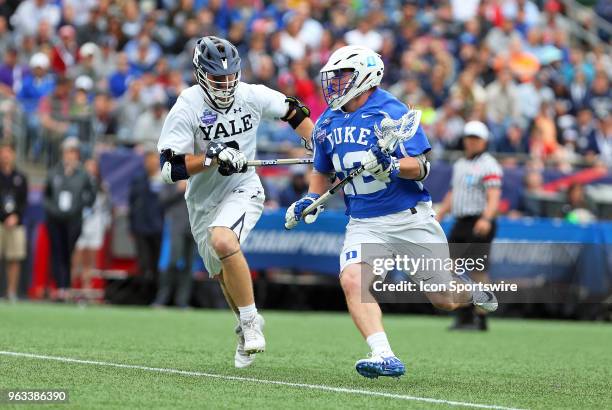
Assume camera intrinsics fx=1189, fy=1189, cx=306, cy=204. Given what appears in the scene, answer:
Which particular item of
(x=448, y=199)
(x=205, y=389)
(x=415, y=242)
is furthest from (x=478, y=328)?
(x=205, y=389)

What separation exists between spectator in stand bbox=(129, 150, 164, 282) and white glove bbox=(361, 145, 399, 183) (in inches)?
352

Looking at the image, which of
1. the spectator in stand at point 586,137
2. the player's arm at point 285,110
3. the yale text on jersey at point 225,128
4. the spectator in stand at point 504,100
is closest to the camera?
the yale text on jersey at point 225,128

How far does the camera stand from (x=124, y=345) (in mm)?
8828

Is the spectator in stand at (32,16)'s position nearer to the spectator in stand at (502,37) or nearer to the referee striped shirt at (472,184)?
the spectator in stand at (502,37)

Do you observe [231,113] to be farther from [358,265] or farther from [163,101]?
[163,101]

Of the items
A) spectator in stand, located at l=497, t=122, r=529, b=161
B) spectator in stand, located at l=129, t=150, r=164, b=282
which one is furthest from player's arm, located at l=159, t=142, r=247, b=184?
spectator in stand, located at l=497, t=122, r=529, b=161

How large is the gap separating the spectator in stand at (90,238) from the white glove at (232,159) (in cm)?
876

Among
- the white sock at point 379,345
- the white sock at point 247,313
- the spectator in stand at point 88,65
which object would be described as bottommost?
the white sock at point 379,345

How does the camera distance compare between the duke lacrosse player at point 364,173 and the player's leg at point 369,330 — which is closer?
the player's leg at point 369,330

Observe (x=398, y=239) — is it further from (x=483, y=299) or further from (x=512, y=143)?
(x=512, y=143)

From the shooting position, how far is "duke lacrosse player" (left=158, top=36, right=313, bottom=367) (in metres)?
7.36

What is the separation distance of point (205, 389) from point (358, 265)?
1.19 meters

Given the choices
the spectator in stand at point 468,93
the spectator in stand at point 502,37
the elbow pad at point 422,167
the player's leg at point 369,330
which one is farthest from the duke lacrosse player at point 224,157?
the spectator in stand at point 502,37

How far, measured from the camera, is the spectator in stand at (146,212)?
601 inches
